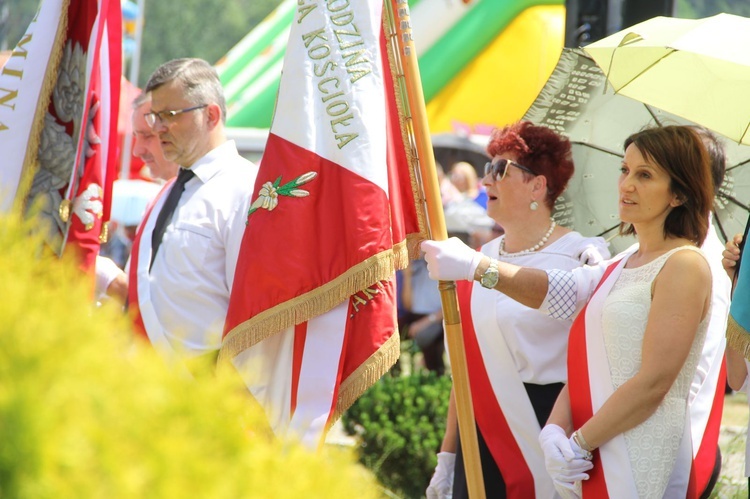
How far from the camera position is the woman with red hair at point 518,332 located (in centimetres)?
333

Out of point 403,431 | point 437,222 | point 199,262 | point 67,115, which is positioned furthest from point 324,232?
point 403,431

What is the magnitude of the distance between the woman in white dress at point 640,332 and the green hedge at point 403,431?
245 centimetres

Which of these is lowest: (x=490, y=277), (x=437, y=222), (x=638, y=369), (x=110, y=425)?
(x=638, y=369)

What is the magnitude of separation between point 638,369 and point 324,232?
3.23 feet

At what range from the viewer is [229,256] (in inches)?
133

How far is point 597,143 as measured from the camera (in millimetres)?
3598

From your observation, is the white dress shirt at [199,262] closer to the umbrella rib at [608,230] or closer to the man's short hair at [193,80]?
the man's short hair at [193,80]

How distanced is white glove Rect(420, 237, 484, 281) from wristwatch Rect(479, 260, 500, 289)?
0.13 ft

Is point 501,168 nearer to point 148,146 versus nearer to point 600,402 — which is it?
point 600,402

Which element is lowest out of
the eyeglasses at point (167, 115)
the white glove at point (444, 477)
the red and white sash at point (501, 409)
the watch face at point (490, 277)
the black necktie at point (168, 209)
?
the white glove at point (444, 477)

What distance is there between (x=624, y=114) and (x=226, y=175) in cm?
144

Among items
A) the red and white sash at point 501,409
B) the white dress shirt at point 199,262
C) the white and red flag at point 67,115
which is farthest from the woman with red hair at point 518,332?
the white and red flag at point 67,115

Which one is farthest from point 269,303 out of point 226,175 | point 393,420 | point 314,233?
point 393,420

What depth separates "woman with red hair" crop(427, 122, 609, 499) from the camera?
10.9ft
